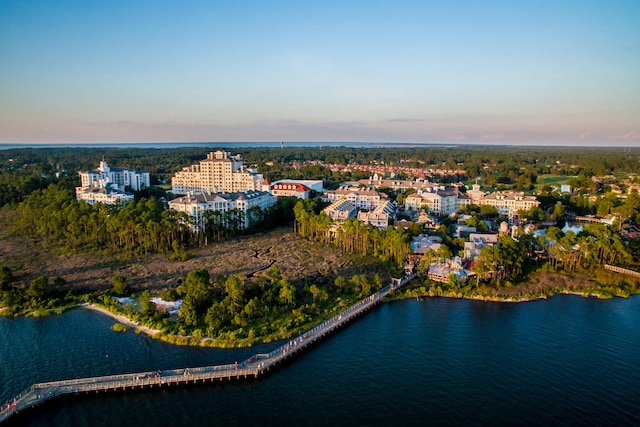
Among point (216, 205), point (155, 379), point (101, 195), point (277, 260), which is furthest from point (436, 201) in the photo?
point (155, 379)

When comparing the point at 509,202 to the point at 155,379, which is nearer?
the point at 155,379

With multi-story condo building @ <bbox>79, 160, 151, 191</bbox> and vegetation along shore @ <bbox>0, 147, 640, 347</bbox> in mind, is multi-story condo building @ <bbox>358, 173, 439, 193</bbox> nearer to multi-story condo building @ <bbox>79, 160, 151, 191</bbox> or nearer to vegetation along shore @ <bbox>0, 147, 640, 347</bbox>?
vegetation along shore @ <bbox>0, 147, 640, 347</bbox>

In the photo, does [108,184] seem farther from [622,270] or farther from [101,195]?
[622,270]

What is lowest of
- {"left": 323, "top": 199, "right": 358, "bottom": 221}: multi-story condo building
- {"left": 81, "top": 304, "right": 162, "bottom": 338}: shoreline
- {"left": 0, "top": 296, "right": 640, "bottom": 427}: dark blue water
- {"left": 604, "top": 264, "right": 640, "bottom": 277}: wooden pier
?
{"left": 0, "top": 296, "right": 640, "bottom": 427}: dark blue water

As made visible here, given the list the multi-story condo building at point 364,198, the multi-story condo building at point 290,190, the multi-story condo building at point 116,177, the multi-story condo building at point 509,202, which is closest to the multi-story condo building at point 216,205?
the multi-story condo building at point 290,190

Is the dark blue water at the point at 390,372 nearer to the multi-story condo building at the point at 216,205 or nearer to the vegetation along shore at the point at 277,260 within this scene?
the vegetation along shore at the point at 277,260

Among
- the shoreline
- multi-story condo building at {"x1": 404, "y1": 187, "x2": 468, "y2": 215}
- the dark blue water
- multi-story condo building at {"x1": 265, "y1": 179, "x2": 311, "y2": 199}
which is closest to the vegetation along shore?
the shoreline
